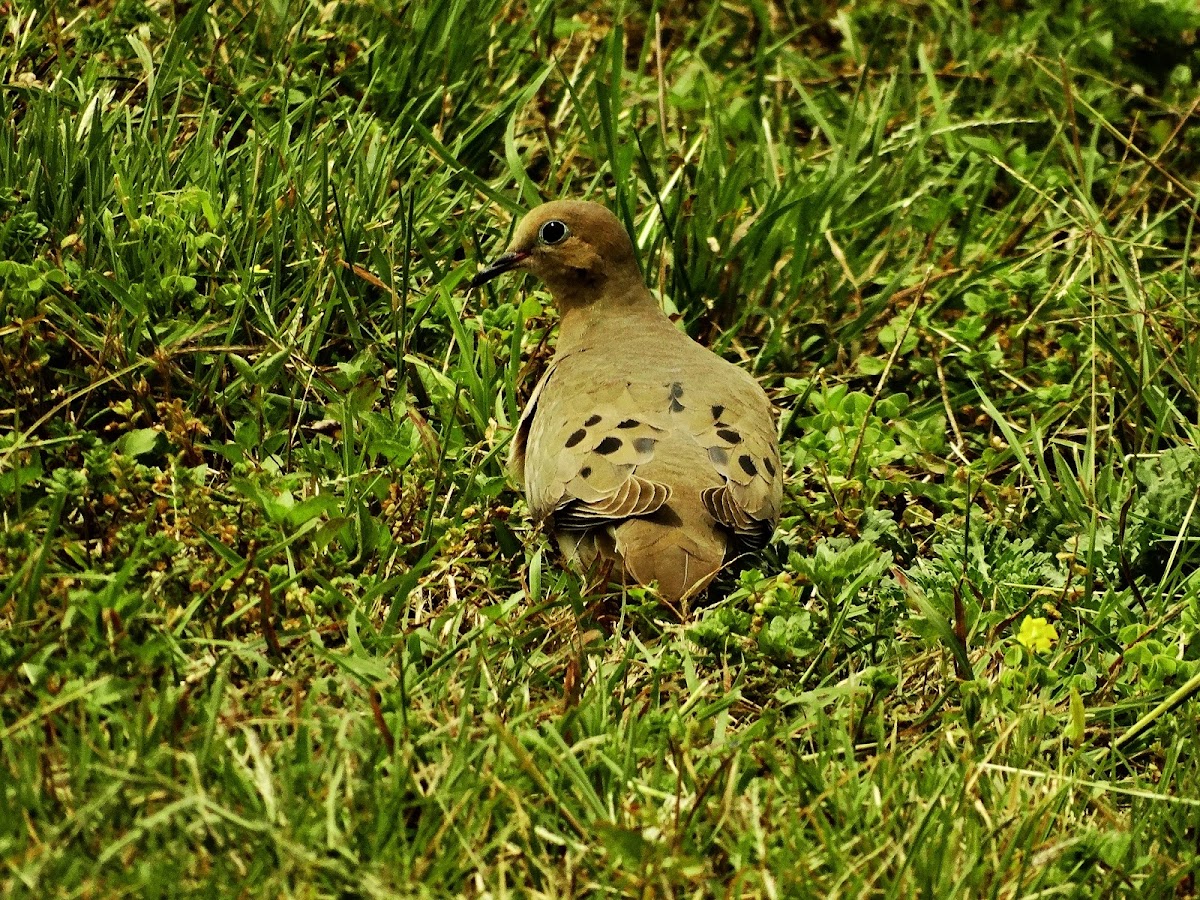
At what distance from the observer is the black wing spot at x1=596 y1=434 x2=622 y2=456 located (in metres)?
4.58

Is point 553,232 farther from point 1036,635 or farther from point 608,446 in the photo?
point 1036,635

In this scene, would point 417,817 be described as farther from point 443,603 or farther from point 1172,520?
point 1172,520

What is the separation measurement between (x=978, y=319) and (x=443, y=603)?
234 cm

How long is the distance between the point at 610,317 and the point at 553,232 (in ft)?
1.19

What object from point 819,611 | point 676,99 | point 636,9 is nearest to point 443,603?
point 819,611

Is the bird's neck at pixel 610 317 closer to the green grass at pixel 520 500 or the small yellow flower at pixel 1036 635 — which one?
the green grass at pixel 520 500

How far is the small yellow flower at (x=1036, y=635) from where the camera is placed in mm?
4238

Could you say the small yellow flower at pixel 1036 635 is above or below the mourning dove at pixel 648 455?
above

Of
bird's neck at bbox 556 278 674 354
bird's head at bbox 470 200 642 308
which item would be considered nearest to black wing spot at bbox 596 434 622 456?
bird's neck at bbox 556 278 674 354

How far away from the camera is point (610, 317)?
18.0 ft

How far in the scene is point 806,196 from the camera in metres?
5.84

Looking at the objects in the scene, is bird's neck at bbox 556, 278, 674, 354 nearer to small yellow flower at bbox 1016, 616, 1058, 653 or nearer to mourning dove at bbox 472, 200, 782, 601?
mourning dove at bbox 472, 200, 782, 601

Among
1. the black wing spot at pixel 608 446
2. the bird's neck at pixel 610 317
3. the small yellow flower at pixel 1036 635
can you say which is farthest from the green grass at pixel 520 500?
the black wing spot at pixel 608 446

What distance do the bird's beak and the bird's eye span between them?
3.3 inches
